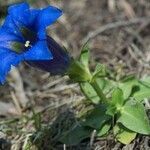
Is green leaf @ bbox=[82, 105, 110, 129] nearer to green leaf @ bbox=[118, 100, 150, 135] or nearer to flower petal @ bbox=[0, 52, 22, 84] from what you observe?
green leaf @ bbox=[118, 100, 150, 135]

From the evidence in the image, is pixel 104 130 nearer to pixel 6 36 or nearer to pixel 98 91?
pixel 98 91

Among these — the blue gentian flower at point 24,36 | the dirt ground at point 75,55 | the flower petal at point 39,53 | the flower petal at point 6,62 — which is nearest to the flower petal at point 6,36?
the blue gentian flower at point 24,36

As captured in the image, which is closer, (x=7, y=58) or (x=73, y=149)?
(x=7, y=58)

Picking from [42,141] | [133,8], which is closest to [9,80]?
[42,141]

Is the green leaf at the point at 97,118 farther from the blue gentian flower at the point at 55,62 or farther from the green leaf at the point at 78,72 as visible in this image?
the blue gentian flower at the point at 55,62

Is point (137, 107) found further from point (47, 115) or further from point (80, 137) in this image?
point (47, 115)
